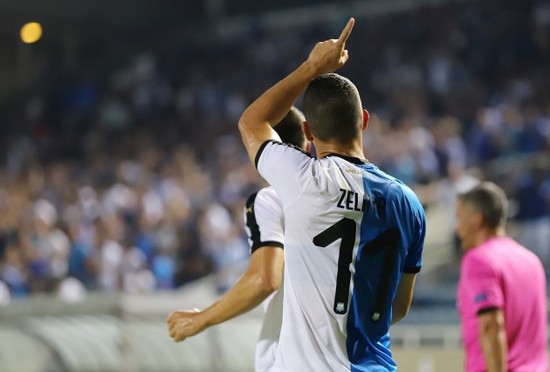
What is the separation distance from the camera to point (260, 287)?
4469mm

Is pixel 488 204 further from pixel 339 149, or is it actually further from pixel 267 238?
pixel 339 149

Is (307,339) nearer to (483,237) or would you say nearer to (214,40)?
(483,237)

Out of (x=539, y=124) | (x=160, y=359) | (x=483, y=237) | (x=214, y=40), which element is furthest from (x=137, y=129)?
(x=483, y=237)

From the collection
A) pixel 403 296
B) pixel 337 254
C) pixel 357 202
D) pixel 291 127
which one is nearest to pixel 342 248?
pixel 337 254

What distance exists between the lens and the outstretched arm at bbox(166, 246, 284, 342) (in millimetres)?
4473

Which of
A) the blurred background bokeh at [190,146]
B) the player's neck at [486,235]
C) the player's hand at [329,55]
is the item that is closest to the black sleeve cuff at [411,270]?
the player's hand at [329,55]

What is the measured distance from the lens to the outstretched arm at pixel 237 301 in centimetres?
447

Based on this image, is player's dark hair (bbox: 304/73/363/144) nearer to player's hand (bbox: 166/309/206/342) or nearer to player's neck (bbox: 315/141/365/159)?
player's neck (bbox: 315/141/365/159)

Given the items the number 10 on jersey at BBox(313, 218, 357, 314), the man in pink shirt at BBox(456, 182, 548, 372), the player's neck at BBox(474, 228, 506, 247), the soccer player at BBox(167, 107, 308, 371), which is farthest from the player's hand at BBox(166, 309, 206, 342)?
the player's neck at BBox(474, 228, 506, 247)

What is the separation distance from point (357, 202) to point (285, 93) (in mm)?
522

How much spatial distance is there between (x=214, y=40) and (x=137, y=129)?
14.2 ft

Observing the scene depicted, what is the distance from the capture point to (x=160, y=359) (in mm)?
9758

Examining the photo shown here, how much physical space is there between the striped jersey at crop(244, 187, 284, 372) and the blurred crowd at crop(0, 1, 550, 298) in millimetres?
8932

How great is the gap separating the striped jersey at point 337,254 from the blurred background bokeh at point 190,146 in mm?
5346
